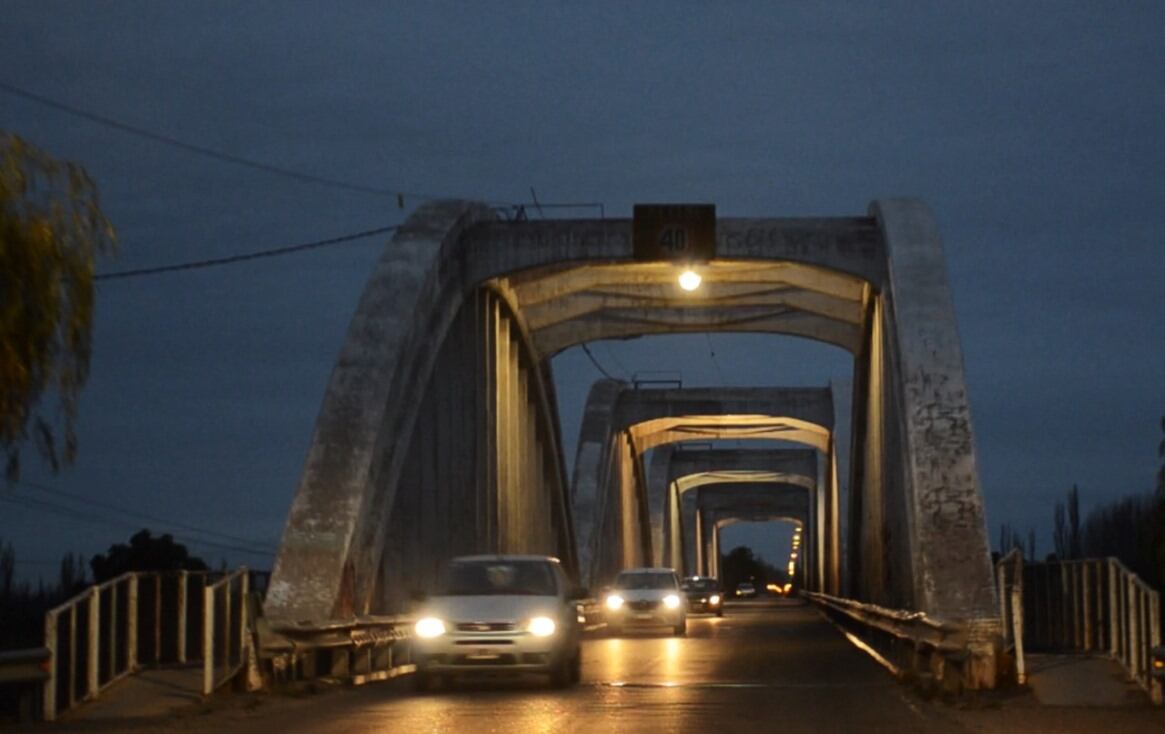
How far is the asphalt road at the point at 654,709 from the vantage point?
16219 mm

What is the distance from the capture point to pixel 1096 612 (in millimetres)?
21516

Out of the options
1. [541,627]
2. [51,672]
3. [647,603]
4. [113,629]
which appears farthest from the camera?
[647,603]

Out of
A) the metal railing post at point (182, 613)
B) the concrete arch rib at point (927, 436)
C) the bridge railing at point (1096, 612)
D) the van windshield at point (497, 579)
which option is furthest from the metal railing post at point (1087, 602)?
the metal railing post at point (182, 613)

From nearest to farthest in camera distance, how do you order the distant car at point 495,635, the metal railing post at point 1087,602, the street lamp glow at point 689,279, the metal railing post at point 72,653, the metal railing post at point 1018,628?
the metal railing post at point 72,653 → the metal railing post at point 1018,628 → the metal railing post at point 1087,602 → the distant car at point 495,635 → the street lamp glow at point 689,279

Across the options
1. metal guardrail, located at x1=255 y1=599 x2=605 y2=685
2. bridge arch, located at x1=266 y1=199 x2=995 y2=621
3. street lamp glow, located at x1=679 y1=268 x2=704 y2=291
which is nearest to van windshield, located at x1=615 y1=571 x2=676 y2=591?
bridge arch, located at x1=266 y1=199 x2=995 y2=621

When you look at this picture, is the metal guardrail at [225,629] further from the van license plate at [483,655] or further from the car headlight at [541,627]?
the car headlight at [541,627]

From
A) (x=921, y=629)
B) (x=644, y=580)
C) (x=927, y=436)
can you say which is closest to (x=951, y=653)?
(x=921, y=629)

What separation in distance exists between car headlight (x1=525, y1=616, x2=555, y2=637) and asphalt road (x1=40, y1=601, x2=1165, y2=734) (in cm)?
65

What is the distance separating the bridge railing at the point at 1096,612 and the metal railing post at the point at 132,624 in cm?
971

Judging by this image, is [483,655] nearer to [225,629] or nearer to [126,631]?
[225,629]

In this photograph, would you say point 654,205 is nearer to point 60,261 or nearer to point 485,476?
point 485,476

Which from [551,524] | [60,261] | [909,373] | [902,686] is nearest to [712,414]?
[551,524]

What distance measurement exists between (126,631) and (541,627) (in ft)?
15.8

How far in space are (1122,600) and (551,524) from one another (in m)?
33.5
